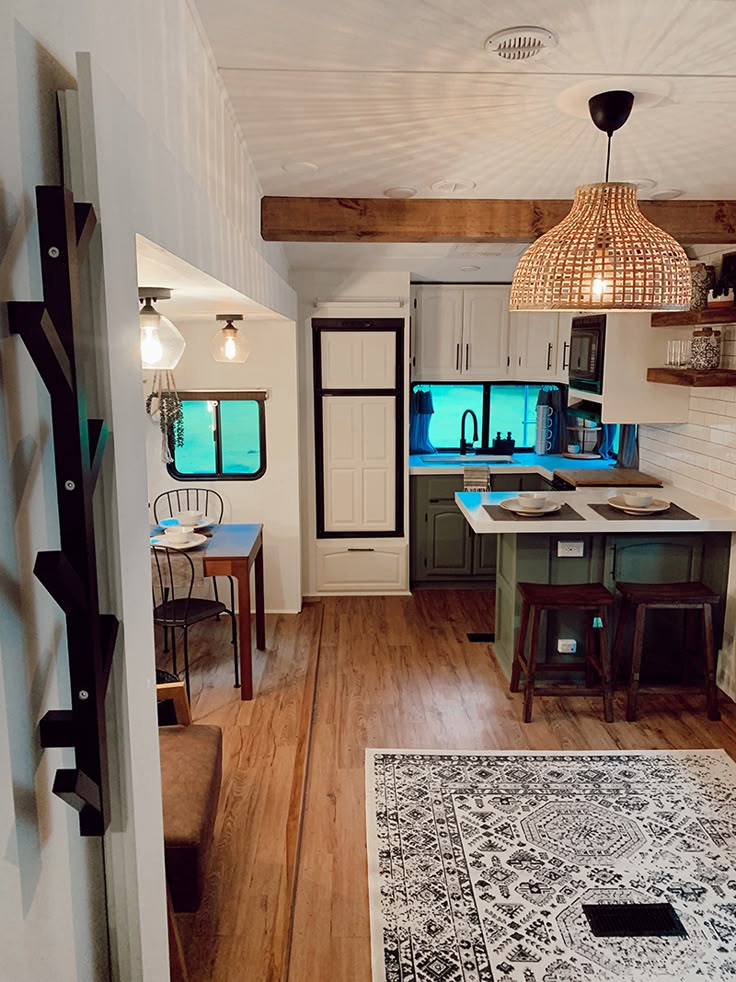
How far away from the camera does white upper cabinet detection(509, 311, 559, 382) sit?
6.33 m

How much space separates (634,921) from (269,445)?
3.83 metres

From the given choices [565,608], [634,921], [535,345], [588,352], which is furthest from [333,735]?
[535,345]

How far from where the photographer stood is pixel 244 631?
4.32 meters

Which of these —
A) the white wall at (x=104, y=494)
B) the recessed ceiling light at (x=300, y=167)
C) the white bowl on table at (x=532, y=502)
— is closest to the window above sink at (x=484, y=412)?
the white bowl on table at (x=532, y=502)

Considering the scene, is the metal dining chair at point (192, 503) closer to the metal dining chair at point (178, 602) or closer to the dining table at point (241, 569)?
the dining table at point (241, 569)

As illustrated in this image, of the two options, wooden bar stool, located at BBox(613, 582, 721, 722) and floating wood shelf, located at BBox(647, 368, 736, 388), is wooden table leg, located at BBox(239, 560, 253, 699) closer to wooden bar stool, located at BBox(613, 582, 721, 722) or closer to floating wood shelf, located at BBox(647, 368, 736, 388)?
wooden bar stool, located at BBox(613, 582, 721, 722)

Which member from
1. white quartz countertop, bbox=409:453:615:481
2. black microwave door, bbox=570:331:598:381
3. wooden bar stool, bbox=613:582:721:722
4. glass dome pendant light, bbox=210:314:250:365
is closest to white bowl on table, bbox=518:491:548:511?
wooden bar stool, bbox=613:582:721:722

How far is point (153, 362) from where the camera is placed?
8.73 ft

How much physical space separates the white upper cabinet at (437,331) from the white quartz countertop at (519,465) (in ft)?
2.24

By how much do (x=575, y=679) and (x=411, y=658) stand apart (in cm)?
102

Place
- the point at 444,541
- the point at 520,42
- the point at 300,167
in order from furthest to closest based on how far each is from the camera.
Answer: the point at 444,541 < the point at 300,167 < the point at 520,42

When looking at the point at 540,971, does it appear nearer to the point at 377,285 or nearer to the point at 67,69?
the point at 67,69

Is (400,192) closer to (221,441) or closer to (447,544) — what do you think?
(221,441)

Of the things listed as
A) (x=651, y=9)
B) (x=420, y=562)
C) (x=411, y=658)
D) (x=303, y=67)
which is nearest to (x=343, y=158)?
(x=303, y=67)
